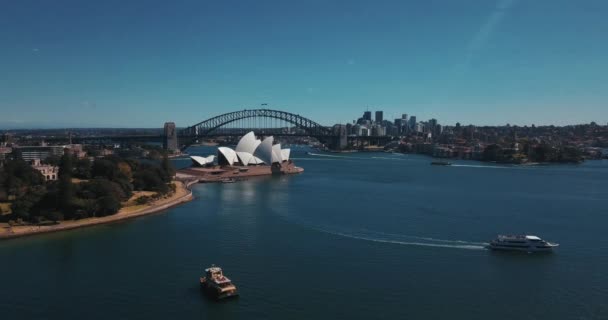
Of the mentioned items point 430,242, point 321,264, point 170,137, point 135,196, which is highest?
point 170,137

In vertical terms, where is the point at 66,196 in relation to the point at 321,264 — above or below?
above

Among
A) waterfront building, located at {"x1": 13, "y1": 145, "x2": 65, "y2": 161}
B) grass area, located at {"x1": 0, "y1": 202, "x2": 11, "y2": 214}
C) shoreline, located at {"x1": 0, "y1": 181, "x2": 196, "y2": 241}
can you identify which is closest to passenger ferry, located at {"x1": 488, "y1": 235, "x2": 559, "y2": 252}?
shoreline, located at {"x1": 0, "y1": 181, "x2": 196, "y2": 241}

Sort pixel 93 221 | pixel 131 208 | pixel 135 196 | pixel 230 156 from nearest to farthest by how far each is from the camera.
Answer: pixel 93 221, pixel 131 208, pixel 135 196, pixel 230 156

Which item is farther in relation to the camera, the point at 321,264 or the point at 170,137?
the point at 170,137

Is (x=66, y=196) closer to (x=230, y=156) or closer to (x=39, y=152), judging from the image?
(x=230, y=156)

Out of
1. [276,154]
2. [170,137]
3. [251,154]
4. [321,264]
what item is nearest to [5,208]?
[321,264]

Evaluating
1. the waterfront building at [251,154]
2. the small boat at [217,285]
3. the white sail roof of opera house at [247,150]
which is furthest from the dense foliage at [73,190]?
the white sail roof of opera house at [247,150]

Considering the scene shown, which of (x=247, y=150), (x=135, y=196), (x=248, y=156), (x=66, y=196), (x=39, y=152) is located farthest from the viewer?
(x=39, y=152)
